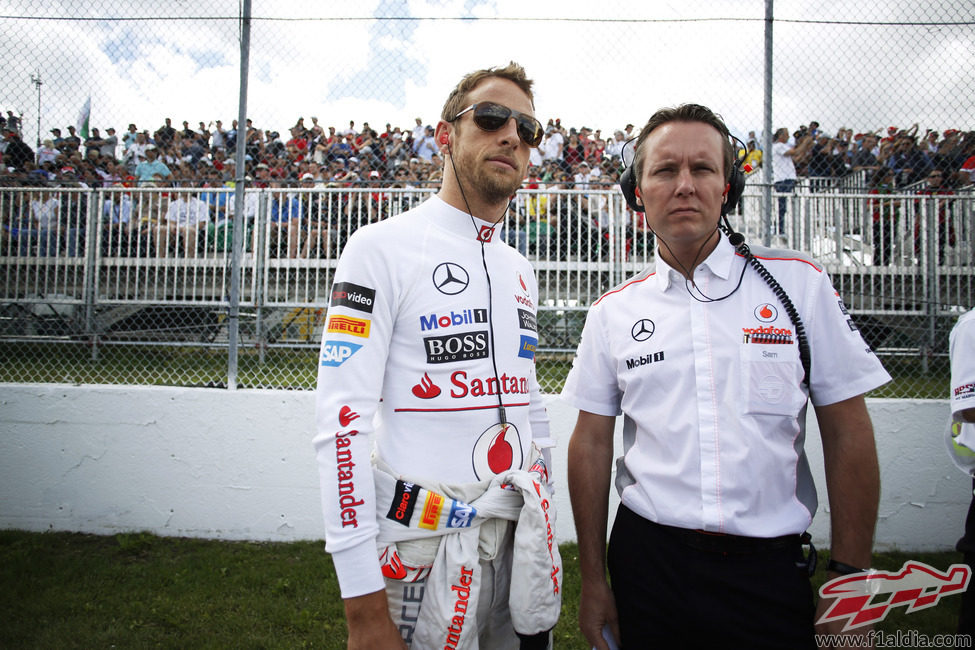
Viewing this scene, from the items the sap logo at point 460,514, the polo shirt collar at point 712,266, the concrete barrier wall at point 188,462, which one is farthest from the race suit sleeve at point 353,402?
the concrete barrier wall at point 188,462

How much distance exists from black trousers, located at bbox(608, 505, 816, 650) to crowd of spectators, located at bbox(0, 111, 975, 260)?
11.1 ft

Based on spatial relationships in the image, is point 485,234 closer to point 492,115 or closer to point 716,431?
point 492,115

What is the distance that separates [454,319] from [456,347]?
0.08m

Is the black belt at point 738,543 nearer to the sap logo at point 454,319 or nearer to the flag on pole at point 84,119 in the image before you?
the sap logo at point 454,319

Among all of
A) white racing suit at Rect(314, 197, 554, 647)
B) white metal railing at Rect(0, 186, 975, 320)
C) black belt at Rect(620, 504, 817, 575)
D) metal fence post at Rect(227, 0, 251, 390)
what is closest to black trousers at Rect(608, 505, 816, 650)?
black belt at Rect(620, 504, 817, 575)

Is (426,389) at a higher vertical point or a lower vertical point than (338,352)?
lower

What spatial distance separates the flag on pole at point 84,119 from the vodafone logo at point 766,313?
482cm

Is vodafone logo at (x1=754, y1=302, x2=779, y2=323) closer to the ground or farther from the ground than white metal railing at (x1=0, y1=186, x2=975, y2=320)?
closer to the ground

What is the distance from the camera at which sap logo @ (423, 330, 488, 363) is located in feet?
5.59

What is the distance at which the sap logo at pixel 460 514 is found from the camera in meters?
1.60

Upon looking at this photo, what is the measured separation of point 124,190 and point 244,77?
5.27 feet

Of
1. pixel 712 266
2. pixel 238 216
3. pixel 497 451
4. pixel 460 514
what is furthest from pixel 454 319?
pixel 238 216

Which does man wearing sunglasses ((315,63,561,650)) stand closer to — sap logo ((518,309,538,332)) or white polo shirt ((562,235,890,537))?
sap logo ((518,309,538,332))

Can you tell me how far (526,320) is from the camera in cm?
195
